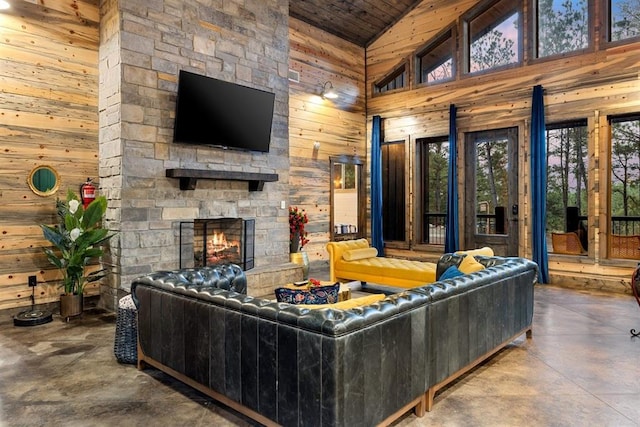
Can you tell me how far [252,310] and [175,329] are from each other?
86cm

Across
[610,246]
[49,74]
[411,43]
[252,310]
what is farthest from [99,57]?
[610,246]

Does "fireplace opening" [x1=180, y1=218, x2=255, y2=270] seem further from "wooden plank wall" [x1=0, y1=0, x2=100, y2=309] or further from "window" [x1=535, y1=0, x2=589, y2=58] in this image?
"window" [x1=535, y1=0, x2=589, y2=58]

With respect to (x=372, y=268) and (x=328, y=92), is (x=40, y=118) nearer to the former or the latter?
(x=372, y=268)

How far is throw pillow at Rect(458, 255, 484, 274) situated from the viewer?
377cm

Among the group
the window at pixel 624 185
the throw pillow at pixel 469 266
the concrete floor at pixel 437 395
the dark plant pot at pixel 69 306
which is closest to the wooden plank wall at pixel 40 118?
the dark plant pot at pixel 69 306

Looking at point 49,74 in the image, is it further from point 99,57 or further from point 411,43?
point 411,43

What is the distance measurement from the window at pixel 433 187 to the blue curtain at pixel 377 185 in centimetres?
81

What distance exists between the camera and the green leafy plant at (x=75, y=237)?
4668 millimetres

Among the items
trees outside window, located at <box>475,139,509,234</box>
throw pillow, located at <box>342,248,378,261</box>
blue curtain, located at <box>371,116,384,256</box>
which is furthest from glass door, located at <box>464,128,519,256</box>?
throw pillow, located at <box>342,248,378,261</box>

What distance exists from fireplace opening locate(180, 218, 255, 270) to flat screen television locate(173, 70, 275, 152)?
1112 mm

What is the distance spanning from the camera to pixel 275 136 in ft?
21.9

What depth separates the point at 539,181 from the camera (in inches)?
264

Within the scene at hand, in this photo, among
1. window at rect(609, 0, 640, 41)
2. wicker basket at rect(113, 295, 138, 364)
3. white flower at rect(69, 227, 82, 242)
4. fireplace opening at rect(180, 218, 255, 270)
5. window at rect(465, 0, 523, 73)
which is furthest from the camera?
window at rect(465, 0, 523, 73)

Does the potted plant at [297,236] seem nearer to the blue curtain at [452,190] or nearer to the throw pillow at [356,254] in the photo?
the throw pillow at [356,254]
